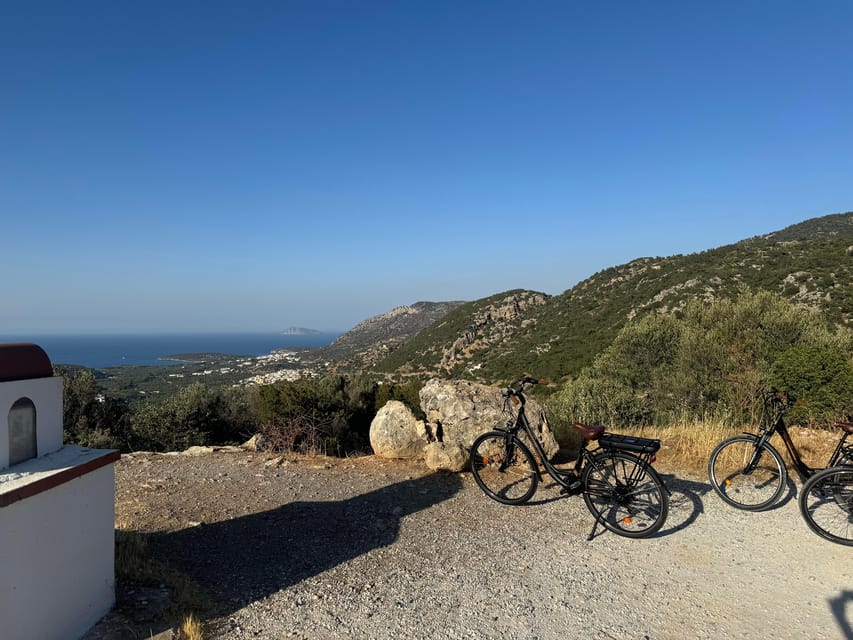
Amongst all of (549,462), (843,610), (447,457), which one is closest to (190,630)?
(549,462)

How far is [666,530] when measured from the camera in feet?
16.8

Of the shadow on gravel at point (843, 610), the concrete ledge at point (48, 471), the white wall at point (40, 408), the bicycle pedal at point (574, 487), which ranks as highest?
the white wall at point (40, 408)

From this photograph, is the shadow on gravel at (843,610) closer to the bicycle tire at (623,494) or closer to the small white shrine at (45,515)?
the bicycle tire at (623,494)

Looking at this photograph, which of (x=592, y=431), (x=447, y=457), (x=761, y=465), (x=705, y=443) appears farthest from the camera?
(x=705, y=443)

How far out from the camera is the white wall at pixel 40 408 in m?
2.97

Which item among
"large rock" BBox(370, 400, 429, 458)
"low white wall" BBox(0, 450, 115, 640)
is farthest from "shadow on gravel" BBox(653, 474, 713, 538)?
"low white wall" BBox(0, 450, 115, 640)

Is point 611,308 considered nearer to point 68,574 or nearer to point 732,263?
point 732,263

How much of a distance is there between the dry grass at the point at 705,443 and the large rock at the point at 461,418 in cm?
207

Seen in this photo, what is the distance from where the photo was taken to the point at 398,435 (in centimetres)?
820

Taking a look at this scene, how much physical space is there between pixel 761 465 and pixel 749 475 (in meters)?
0.32

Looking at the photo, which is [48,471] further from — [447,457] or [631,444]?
[447,457]

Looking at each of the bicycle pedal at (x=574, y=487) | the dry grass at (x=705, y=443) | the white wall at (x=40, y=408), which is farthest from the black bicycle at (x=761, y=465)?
the white wall at (x=40, y=408)

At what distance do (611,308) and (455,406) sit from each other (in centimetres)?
3452

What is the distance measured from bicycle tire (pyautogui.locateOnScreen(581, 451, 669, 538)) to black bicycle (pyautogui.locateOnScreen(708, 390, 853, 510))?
1.32 meters
